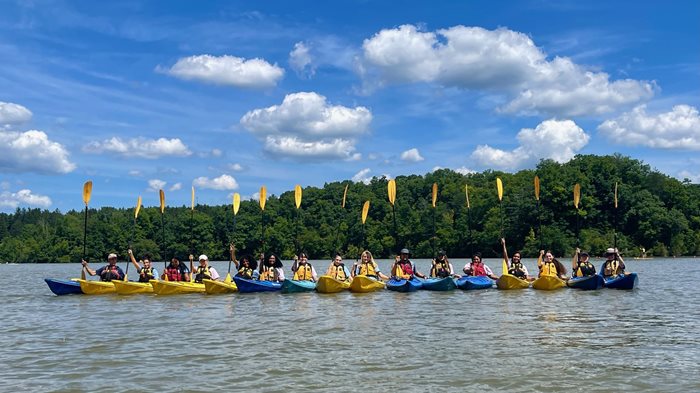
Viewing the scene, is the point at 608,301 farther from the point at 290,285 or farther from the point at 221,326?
the point at 221,326

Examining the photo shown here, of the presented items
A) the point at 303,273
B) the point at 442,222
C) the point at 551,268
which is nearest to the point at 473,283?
the point at 551,268

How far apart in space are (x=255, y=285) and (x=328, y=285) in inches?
80.0

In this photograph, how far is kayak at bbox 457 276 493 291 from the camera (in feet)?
67.3

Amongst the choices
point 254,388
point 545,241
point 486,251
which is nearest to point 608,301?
point 254,388

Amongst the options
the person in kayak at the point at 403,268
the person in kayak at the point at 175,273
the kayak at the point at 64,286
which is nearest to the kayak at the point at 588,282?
the person in kayak at the point at 403,268

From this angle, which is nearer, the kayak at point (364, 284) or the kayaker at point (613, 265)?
the kayak at point (364, 284)

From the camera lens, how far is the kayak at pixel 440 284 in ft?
65.9

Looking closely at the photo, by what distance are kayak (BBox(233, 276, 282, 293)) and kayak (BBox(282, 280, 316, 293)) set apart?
298 mm

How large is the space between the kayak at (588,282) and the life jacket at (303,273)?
24.7 ft

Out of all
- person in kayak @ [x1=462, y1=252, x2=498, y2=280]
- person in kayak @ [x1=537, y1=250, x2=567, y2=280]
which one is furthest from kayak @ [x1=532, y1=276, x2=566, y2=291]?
person in kayak @ [x1=462, y1=252, x2=498, y2=280]

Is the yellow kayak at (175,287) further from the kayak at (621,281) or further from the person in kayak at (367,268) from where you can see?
the kayak at (621,281)

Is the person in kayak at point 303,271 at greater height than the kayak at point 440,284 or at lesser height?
greater

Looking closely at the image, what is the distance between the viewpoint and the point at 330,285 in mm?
19562

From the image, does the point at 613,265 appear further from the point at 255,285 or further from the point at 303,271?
the point at 255,285
